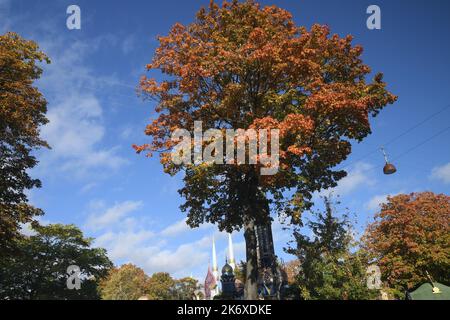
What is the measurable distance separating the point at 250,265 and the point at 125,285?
7303cm

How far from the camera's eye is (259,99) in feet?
61.2

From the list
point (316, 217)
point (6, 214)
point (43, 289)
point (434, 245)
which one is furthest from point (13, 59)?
point (434, 245)

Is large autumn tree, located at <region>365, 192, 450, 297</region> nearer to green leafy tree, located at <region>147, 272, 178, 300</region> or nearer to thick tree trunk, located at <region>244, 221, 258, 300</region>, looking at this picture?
thick tree trunk, located at <region>244, 221, 258, 300</region>

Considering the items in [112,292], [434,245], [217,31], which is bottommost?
[112,292]

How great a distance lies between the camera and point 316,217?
2366 cm

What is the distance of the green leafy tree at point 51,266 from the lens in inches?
1719

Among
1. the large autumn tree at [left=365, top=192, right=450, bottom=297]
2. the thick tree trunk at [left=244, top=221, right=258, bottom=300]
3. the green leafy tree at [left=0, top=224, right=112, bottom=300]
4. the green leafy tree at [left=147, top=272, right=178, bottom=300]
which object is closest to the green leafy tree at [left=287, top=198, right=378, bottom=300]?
the thick tree trunk at [left=244, top=221, right=258, bottom=300]

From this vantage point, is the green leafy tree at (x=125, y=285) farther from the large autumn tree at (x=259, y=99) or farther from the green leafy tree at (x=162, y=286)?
the large autumn tree at (x=259, y=99)

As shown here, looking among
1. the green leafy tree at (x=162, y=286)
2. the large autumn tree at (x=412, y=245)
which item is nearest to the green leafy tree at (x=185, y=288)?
the green leafy tree at (x=162, y=286)

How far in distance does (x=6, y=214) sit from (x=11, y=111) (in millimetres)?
6236

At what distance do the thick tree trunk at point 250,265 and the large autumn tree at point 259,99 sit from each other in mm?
50

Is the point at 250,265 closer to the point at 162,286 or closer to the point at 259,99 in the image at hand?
the point at 259,99

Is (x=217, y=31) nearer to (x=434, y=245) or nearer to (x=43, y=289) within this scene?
(x=434, y=245)
